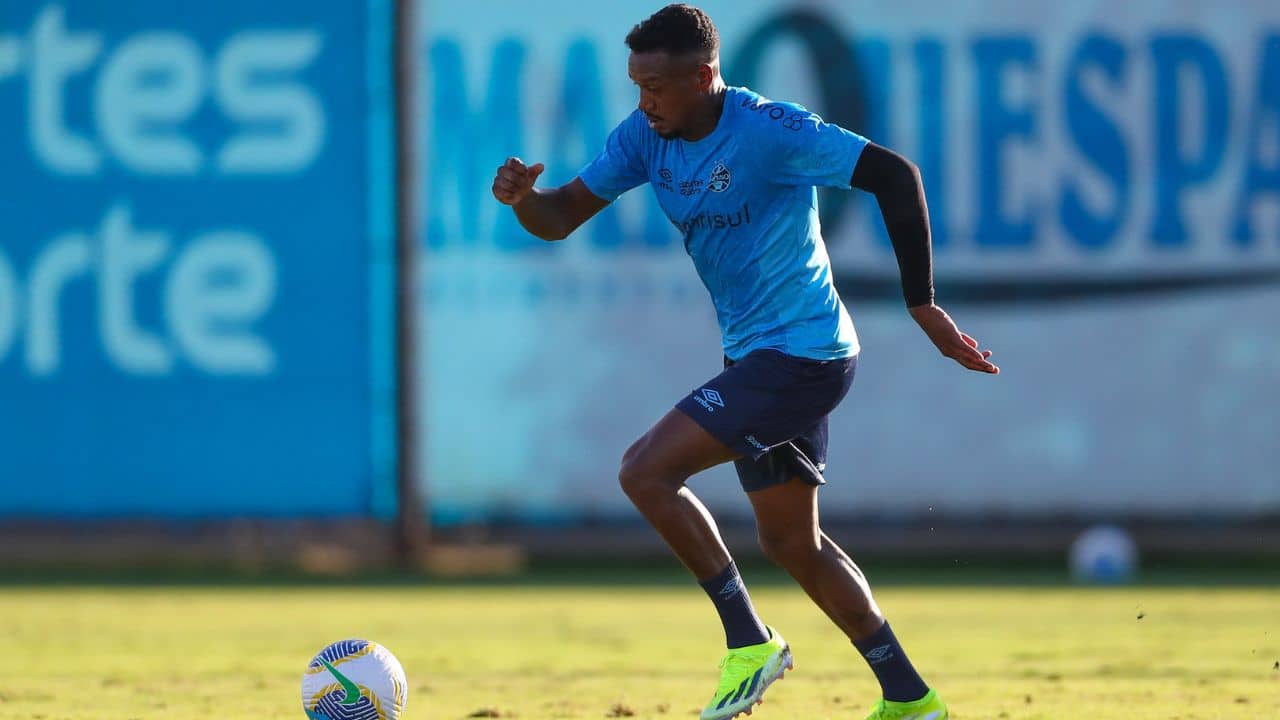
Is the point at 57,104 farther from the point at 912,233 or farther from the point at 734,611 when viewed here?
the point at 912,233

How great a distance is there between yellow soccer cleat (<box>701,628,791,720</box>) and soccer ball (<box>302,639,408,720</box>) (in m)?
1.09

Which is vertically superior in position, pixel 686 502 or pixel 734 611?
pixel 686 502

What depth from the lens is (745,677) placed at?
6156 millimetres

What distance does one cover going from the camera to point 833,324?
6.25 m

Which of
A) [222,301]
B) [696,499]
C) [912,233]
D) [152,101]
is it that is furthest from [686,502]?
[152,101]

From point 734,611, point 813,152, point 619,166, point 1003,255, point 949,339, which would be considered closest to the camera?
point 949,339

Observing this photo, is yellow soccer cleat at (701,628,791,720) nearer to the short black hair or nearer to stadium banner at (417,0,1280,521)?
Result: the short black hair

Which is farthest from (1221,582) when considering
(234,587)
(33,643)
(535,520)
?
(33,643)

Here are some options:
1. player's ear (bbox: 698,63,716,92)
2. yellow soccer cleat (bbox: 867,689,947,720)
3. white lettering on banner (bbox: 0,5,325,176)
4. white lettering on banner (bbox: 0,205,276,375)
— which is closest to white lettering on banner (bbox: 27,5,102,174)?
white lettering on banner (bbox: 0,5,325,176)

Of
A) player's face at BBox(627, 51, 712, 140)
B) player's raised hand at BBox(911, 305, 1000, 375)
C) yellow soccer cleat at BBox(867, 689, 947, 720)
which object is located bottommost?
yellow soccer cleat at BBox(867, 689, 947, 720)

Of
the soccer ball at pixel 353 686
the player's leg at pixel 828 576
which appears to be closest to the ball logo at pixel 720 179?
the player's leg at pixel 828 576

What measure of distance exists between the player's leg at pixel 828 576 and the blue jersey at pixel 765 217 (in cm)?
47

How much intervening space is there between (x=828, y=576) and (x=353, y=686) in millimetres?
1607

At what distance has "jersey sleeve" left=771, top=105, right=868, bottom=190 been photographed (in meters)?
6.06
